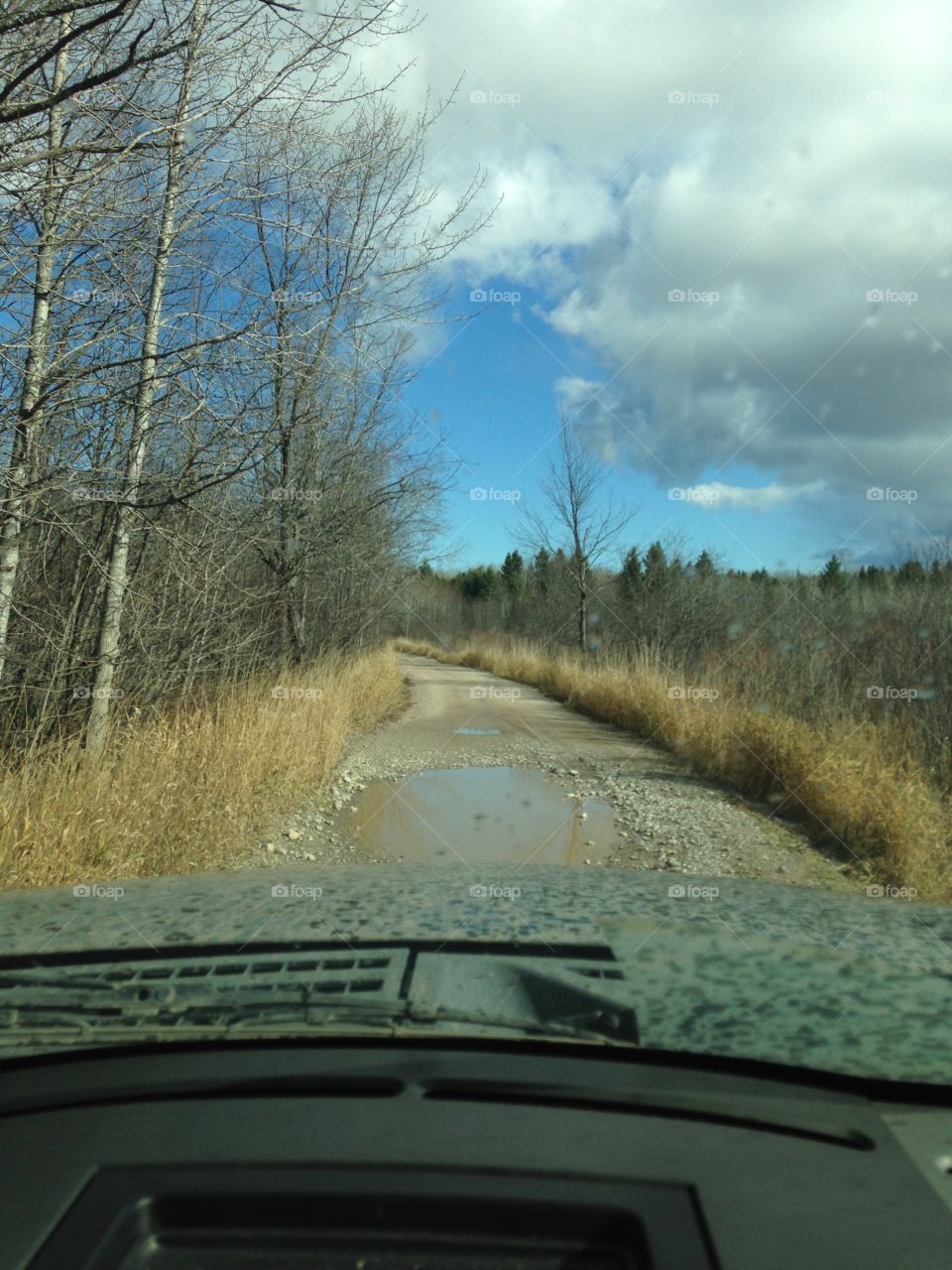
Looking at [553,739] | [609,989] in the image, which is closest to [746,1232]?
[609,989]

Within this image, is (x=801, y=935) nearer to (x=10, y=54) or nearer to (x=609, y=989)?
(x=609, y=989)

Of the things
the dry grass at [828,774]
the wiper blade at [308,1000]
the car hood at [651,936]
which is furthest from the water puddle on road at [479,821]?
the wiper blade at [308,1000]

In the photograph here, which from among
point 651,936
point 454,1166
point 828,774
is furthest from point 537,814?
point 454,1166

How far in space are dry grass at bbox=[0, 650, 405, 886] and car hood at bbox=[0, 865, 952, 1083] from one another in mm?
2313

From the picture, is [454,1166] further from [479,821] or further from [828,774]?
[828,774]

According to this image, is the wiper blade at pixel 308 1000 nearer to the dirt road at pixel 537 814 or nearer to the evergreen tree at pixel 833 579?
the dirt road at pixel 537 814

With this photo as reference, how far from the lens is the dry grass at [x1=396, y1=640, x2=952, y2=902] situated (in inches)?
289

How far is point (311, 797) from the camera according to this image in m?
9.55

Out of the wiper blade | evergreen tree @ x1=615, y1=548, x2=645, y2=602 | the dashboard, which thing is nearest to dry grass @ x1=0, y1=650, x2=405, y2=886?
the wiper blade

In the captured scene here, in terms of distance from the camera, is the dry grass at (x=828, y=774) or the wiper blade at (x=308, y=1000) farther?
the dry grass at (x=828, y=774)

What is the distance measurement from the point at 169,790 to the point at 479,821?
2.88m

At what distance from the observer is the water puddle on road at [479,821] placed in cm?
779

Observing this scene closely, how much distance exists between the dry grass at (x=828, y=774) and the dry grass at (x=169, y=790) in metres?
4.42

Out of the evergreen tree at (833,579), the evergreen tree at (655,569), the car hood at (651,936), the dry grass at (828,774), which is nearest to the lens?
the car hood at (651,936)
